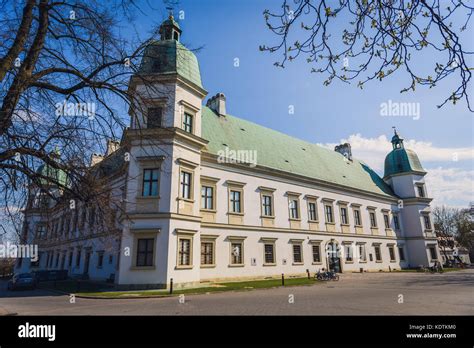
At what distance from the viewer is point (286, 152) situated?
34.1 m

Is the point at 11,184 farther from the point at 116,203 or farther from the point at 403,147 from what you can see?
the point at 403,147

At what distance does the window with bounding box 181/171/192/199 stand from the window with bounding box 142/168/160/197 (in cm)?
182

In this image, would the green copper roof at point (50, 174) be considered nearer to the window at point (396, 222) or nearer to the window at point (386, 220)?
the window at point (386, 220)

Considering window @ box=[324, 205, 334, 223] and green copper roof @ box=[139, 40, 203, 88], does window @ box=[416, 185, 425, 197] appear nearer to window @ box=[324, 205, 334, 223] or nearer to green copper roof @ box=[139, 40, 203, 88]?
window @ box=[324, 205, 334, 223]

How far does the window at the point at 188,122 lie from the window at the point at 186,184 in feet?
11.6

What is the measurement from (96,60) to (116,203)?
318 centimetres

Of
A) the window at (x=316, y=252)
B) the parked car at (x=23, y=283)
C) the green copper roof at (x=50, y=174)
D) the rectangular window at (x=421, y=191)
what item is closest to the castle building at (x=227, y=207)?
the green copper roof at (x=50, y=174)

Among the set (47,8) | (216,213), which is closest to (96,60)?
(47,8)

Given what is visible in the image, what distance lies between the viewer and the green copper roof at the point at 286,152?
93.8 ft

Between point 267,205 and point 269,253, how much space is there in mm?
4357

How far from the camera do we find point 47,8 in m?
5.96

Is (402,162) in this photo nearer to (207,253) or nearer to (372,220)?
(372,220)

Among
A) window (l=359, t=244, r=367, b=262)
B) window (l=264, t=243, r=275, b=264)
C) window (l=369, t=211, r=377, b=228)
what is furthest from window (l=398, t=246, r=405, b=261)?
window (l=264, t=243, r=275, b=264)

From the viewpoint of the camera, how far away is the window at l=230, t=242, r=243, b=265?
78.7 feet
